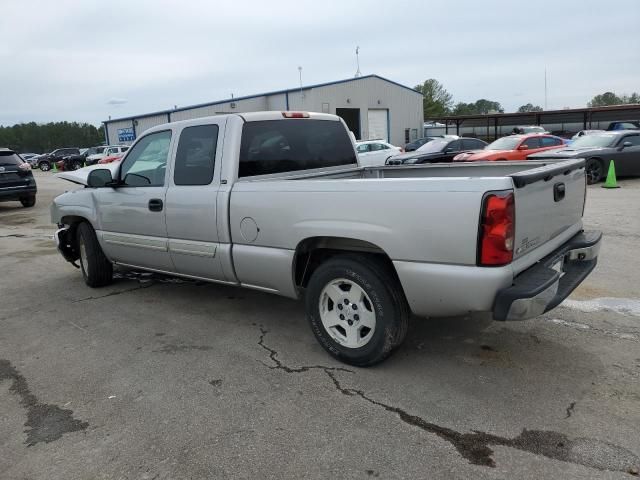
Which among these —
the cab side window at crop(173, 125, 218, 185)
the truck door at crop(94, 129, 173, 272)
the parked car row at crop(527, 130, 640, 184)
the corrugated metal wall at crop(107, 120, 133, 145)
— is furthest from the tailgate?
the corrugated metal wall at crop(107, 120, 133, 145)

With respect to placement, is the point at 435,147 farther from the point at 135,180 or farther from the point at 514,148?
the point at 135,180

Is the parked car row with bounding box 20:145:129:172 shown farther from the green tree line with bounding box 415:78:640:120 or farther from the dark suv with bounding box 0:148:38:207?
the green tree line with bounding box 415:78:640:120

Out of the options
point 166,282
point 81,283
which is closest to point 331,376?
point 166,282

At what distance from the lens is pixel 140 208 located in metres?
5.12

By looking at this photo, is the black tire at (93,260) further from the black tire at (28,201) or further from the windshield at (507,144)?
the windshield at (507,144)

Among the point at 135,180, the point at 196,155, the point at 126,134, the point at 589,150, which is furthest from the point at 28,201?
the point at 126,134

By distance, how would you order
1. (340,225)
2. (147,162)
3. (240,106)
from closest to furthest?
(340,225), (147,162), (240,106)

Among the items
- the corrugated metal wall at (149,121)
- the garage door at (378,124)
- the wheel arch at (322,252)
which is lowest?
the wheel arch at (322,252)

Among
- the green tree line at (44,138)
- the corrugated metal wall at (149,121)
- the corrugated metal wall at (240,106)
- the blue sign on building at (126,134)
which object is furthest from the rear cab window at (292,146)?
the green tree line at (44,138)

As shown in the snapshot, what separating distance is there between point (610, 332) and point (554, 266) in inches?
43.0

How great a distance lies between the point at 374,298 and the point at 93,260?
394cm

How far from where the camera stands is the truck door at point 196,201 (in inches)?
173

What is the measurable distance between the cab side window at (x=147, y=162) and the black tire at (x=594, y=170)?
12.7 meters

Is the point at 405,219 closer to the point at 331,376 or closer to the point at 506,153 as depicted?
the point at 331,376
